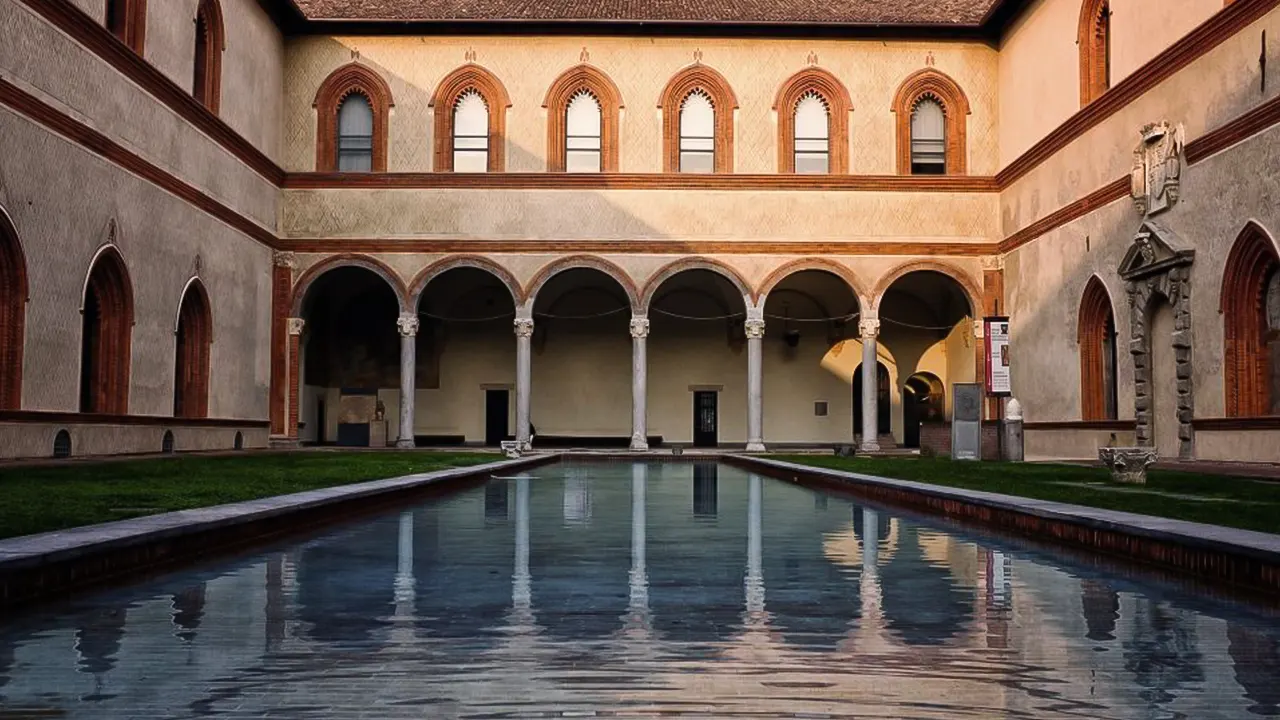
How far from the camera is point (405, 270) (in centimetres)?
2781

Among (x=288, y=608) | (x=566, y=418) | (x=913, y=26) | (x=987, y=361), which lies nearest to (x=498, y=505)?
(x=288, y=608)

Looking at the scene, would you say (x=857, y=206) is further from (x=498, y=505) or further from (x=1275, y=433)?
(x=498, y=505)

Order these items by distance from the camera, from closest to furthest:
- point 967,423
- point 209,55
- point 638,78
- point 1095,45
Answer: point 967,423 < point 1095,45 < point 209,55 < point 638,78

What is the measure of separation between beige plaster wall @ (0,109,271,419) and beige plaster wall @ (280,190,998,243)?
2244mm

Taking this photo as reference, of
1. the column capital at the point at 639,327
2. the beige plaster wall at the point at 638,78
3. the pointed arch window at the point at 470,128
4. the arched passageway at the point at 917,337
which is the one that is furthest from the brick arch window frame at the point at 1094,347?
the pointed arch window at the point at 470,128

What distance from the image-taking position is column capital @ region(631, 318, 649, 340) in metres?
28.0

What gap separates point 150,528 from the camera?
20.2 ft

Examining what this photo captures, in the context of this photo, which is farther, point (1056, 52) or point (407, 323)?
point (407, 323)

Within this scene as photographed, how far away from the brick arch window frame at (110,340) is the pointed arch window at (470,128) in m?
9.97

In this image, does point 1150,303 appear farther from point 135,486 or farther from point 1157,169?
point 135,486

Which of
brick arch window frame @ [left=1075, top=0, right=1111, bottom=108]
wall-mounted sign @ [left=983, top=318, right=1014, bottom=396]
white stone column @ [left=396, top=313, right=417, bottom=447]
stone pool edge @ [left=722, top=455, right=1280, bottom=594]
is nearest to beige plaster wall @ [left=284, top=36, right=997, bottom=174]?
white stone column @ [left=396, top=313, right=417, bottom=447]

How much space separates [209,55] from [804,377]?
16.6 metres

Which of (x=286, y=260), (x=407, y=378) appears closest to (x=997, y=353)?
(x=407, y=378)

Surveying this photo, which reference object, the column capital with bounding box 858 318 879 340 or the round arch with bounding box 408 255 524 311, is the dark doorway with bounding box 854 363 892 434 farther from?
the round arch with bounding box 408 255 524 311
